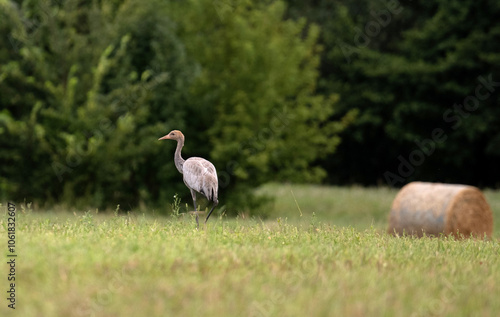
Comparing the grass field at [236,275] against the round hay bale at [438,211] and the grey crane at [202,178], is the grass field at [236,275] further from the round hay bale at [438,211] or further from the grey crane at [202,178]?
the round hay bale at [438,211]

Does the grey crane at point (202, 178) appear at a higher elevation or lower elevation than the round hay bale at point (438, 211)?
higher

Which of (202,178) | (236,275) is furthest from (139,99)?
(236,275)

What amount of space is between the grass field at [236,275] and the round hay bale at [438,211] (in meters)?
6.47

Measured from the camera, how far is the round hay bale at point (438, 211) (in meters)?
15.4

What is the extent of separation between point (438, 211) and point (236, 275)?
33.4 ft

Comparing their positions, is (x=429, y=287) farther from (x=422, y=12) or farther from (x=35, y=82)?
(x=422, y=12)

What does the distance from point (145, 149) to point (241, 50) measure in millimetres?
5495

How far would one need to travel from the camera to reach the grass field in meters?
5.46

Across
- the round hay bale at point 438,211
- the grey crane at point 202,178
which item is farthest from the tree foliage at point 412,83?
the grey crane at point 202,178

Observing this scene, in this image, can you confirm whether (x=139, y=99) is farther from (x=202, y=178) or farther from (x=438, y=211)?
(x=202, y=178)

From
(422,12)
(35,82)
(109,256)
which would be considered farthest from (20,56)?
(422,12)

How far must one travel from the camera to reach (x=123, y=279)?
19.6 feet

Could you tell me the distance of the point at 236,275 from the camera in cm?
630

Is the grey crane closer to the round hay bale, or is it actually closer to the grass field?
the grass field
